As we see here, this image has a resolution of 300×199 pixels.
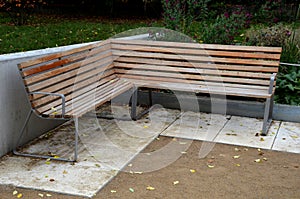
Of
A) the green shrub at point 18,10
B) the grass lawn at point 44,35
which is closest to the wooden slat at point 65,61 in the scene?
the grass lawn at point 44,35

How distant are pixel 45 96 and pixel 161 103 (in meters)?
2.25

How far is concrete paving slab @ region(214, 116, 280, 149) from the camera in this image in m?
5.23

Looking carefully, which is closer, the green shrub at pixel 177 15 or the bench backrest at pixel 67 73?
the bench backrest at pixel 67 73

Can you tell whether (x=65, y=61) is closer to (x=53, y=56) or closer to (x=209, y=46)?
(x=53, y=56)

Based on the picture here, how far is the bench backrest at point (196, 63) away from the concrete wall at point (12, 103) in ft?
4.98

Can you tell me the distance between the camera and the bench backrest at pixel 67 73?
4477 millimetres

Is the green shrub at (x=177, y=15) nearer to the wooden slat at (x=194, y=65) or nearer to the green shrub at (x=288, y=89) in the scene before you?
the wooden slat at (x=194, y=65)

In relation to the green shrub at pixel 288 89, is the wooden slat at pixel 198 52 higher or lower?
higher

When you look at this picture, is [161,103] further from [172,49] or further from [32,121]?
[32,121]

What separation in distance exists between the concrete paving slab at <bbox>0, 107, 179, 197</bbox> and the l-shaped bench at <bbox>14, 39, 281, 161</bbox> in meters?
0.33

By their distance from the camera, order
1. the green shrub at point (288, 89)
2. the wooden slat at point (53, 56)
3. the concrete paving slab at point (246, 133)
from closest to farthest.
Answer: the wooden slat at point (53, 56) → the concrete paving slab at point (246, 133) → the green shrub at point (288, 89)

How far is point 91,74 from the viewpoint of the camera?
557cm

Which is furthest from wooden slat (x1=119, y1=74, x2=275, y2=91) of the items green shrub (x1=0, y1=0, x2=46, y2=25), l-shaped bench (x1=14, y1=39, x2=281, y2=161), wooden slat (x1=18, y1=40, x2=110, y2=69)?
green shrub (x1=0, y1=0, x2=46, y2=25)

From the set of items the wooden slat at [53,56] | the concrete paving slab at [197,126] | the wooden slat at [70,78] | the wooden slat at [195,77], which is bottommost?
the concrete paving slab at [197,126]
